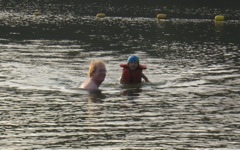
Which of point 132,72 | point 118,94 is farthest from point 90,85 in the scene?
point 132,72

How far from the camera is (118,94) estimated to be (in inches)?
875

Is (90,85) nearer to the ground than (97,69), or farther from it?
nearer to the ground

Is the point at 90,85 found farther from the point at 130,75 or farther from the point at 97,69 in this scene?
the point at 130,75

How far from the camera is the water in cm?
1504

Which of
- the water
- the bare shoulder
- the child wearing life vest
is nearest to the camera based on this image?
the water

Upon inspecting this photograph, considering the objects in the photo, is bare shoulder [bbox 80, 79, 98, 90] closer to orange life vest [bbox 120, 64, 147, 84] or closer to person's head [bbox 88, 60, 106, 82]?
person's head [bbox 88, 60, 106, 82]

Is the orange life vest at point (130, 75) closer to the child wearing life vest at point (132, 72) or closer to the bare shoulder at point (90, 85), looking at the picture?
the child wearing life vest at point (132, 72)

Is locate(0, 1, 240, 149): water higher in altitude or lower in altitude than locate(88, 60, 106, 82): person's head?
lower

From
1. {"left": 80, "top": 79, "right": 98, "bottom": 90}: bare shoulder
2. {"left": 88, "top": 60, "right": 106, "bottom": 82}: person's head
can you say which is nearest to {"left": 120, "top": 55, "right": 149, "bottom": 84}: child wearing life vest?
{"left": 80, "top": 79, "right": 98, "bottom": 90}: bare shoulder

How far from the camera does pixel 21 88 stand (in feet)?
76.3

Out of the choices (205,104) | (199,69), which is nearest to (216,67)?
(199,69)

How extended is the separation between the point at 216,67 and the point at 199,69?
112cm

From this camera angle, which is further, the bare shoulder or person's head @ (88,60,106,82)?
the bare shoulder

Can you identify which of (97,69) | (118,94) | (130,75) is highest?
(97,69)
